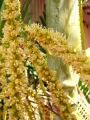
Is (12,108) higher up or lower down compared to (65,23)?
lower down

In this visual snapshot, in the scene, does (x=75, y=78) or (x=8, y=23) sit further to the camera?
(x=75, y=78)

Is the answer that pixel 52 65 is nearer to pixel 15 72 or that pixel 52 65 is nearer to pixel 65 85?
pixel 65 85

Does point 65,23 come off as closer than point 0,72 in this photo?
No

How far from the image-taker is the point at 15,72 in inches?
17.7

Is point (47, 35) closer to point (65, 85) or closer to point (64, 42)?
point (64, 42)

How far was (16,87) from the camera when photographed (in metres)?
0.45

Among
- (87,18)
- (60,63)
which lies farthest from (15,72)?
(87,18)

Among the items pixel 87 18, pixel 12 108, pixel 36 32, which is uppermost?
pixel 87 18

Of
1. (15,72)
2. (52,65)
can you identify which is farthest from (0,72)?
(52,65)

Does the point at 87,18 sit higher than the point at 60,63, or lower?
higher

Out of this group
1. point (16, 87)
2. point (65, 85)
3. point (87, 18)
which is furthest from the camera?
point (87, 18)

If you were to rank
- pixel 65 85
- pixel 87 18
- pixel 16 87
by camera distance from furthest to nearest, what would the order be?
pixel 87 18, pixel 65 85, pixel 16 87

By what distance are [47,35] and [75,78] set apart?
19 cm

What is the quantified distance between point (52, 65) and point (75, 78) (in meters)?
0.05
